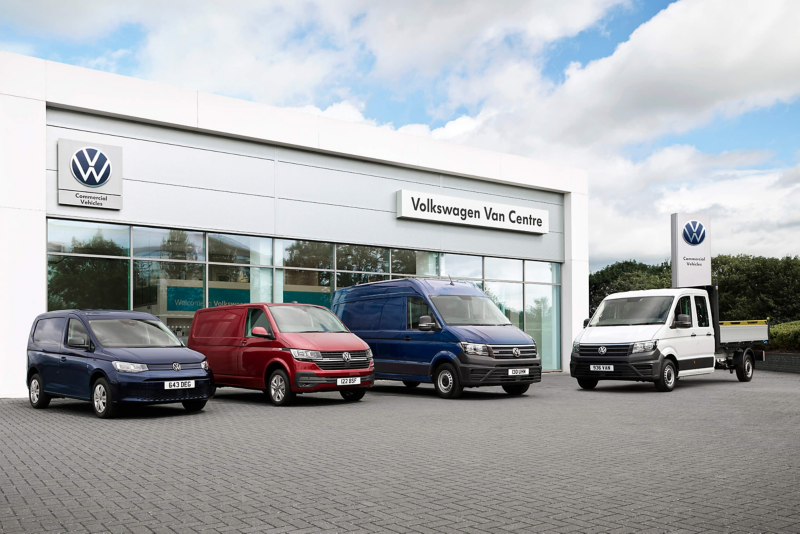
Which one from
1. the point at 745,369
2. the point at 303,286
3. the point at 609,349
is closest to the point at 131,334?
Result: the point at 303,286

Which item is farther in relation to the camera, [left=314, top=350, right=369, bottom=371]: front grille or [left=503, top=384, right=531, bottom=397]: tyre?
[left=503, top=384, right=531, bottom=397]: tyre

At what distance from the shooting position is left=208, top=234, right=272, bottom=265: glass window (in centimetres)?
1897

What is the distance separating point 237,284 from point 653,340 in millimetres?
10218

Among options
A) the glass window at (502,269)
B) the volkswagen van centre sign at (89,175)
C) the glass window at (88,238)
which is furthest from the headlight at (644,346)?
the volkswagen van centre sign at (89,175)

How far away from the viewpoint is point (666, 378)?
52.6 ft

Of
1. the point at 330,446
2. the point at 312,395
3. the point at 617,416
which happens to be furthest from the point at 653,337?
the point at 330,446

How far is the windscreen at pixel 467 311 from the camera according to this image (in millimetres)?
15070

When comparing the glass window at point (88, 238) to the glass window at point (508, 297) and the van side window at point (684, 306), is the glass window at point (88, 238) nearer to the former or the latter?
the glass window at point (508, 297)

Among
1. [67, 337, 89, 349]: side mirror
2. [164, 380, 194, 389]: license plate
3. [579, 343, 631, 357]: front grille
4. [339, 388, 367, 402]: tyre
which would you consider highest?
[67, 337, 89, 349]: side mirror

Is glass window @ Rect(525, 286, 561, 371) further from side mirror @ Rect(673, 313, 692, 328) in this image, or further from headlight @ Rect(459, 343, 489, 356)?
headlight @ Rect(459, 343, 489, 356)

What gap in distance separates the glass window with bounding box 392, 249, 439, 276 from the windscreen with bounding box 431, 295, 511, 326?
7.00 m

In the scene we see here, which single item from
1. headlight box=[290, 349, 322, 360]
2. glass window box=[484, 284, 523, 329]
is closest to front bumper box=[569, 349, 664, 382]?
headlight box=[290, 349, 322, 360]

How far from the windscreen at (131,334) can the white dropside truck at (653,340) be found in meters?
8.86

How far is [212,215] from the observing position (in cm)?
1892
